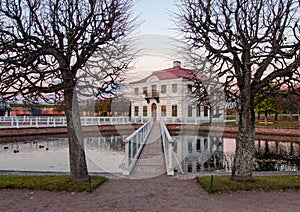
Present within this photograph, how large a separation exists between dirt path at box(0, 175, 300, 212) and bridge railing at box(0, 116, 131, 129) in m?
18.0

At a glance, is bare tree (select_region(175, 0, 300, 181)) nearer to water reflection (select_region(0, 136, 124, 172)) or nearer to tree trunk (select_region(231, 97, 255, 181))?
tree trunk (select_region(231, 97, 255, 181))

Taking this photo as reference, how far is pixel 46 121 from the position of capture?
25156 mm

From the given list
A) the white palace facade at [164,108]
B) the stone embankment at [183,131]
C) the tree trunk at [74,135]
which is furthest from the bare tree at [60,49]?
the white palace facade at [164,108]

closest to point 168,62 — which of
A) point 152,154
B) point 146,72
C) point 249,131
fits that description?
point 146,72

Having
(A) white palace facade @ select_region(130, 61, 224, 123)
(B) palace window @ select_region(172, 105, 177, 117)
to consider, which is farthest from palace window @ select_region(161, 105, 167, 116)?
(B) palace window @ select_region(172, 105, 177, 117)

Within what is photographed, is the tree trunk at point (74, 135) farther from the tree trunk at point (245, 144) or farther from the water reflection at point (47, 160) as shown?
the water reflection at point (47, 160)

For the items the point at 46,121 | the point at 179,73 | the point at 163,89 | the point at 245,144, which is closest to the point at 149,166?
the point at 245,144

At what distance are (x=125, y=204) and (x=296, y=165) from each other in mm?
10590

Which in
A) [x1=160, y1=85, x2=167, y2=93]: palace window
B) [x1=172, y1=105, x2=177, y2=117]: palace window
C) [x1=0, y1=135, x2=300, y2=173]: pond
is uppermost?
[x1=160, y1=85, x2=167, y2=93]: palace window

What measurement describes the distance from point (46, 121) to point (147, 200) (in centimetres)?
2163

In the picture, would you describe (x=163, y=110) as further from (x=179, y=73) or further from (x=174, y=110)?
(x=179, y=73)

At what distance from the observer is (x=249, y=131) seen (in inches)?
264

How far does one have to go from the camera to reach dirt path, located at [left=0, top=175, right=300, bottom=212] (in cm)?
502

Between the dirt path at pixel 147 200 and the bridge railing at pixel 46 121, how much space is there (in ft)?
59.2
